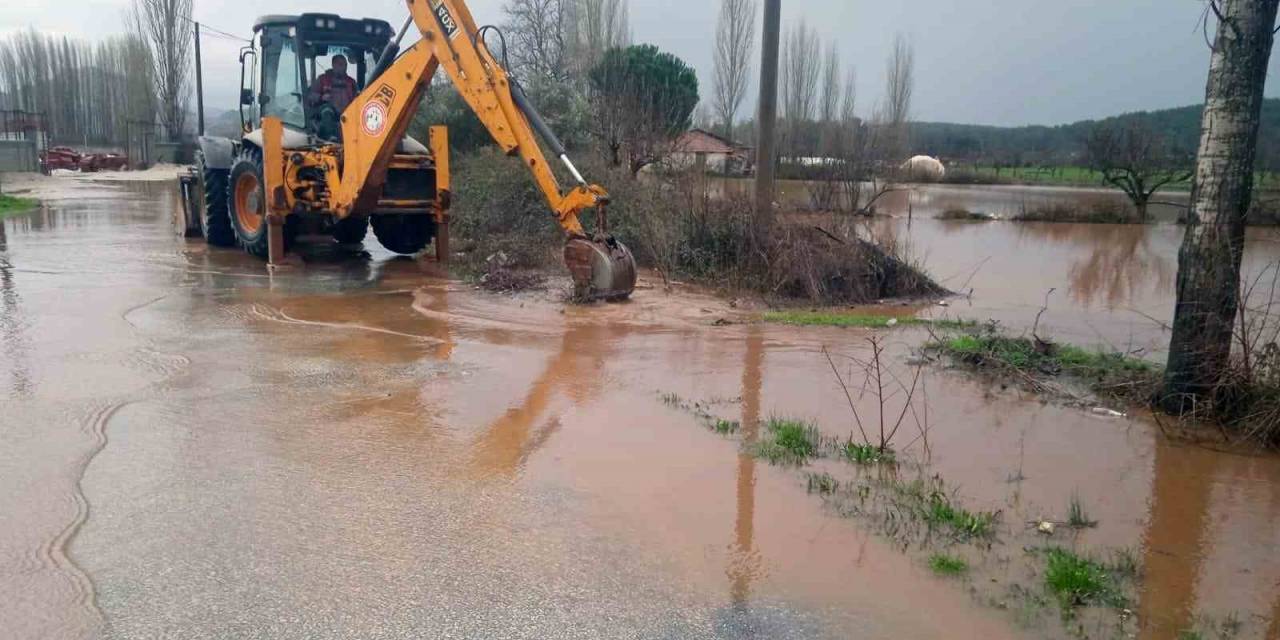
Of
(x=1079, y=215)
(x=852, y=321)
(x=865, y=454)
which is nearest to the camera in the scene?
(x=865, y=454)

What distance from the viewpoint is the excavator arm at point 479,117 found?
11.2m

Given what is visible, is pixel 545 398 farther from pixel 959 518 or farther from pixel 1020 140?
pixel 1020 140

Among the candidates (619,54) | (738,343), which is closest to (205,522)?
(738,343)

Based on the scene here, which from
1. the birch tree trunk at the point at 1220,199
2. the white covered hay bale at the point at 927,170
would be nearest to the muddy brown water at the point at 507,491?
the birch tree trunk at the point at 1220,199

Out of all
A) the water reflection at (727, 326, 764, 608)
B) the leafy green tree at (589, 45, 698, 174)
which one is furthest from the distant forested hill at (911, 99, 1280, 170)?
the water reflection at (727, 326, 764, 608)

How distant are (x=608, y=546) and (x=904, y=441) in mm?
2584

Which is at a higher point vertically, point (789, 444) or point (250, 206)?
point (250, 206)

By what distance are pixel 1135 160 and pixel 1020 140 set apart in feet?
225

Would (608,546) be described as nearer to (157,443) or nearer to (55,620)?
(55,620)

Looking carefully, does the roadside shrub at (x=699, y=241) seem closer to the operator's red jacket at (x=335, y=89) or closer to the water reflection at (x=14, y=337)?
the operator's red jacket at (x=335, y=89)

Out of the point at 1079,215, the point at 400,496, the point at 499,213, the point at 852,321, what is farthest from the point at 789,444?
the point at 1079,215

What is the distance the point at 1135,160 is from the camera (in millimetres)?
31391

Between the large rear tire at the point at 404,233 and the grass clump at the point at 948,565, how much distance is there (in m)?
11.9

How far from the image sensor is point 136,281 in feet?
40.3
